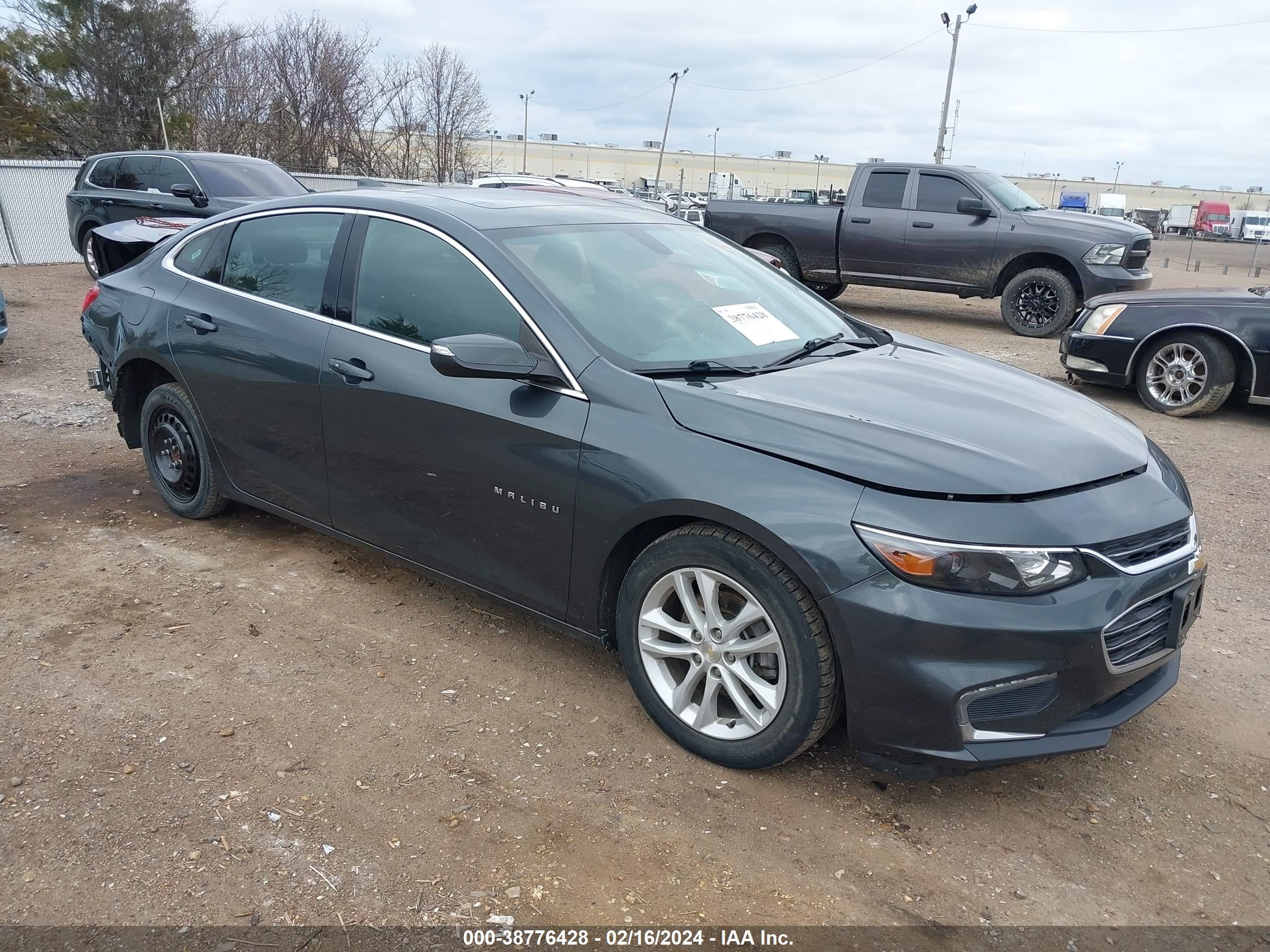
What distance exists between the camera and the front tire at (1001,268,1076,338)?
1155 cm

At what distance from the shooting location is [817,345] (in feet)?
12.3

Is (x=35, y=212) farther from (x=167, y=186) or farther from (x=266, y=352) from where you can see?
(x=266, y=352)

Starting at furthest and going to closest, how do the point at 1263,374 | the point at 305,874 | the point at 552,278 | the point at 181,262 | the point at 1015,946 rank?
the point at 1263,374
the point at 181,262
the point at 552,278
the point at 305,874
the point at 1015,946

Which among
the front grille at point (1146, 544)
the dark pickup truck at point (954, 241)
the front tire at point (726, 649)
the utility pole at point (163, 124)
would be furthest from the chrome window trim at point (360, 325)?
the utility pole at point (163, 124)

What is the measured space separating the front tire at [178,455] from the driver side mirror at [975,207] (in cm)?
1022

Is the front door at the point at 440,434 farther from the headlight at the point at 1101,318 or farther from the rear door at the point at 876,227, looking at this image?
Result: the rear door at the point at 876,227

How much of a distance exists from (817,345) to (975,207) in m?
9.41

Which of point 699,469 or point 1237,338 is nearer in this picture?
point 699,469

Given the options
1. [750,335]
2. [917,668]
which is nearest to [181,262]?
[750,335]

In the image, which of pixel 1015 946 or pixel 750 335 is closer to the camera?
pixel 1015 946

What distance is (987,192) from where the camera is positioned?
12125mm

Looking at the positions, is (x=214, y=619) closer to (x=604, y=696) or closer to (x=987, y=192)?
(x=604, y=696)

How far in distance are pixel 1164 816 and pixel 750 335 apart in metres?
2.08

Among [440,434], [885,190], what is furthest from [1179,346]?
[440,434]
